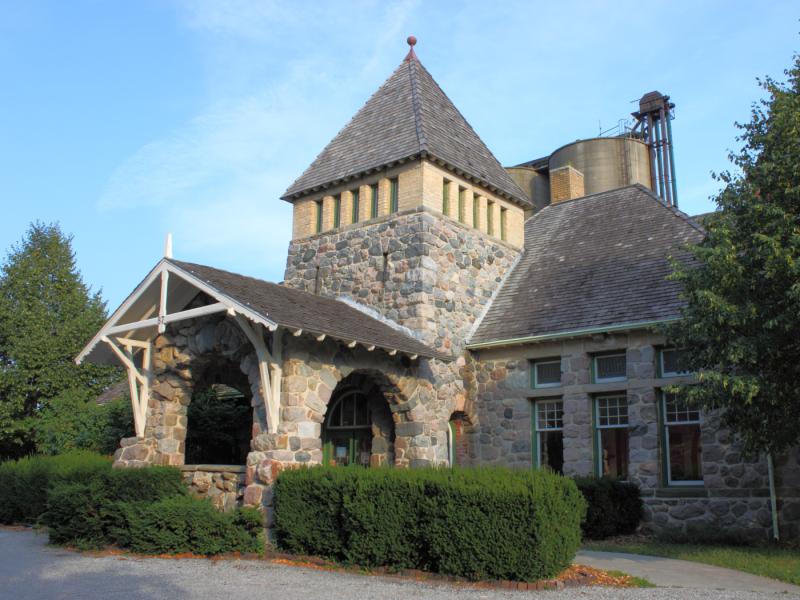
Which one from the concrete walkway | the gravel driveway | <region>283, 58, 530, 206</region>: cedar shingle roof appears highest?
<region>283, 58, 530, 206</region>: cedar shingle roof

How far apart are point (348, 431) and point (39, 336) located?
50.7ft

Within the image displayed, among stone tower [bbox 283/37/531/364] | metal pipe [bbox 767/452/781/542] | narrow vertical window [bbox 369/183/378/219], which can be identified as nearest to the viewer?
metal pipe [bbox 767/452/781/542]

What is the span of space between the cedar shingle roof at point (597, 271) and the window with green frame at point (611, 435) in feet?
5.33

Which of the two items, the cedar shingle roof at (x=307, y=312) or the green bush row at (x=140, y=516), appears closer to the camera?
the green bush row at (x=140, y=516)

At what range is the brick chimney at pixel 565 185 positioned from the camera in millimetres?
23766

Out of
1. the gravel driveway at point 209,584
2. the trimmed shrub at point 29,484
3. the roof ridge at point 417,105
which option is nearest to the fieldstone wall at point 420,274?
the roof ridge at point 417,105

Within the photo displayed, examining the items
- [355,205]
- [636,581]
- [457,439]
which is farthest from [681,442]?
[355,205]

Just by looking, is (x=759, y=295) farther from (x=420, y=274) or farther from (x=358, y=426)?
(x=358, y=426)

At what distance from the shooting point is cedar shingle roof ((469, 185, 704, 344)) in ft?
50.8

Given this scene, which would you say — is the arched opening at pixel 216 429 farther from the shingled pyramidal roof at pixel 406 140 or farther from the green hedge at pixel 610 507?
the green hedge at pixel 610 507

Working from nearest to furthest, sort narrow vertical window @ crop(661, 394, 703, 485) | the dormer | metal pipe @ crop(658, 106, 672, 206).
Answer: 1. narrow vertical window @ crop(661, 394, 703, 485)
2. the dormer
3. metal pipe @ crop(658, 106, 672, 206)

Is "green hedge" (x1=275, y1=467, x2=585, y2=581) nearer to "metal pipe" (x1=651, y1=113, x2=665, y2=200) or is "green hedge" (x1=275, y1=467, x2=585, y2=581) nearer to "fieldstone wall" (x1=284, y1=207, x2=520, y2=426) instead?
"fieldstone wall" (x1=284, y1=207, x2=520, y2=426)

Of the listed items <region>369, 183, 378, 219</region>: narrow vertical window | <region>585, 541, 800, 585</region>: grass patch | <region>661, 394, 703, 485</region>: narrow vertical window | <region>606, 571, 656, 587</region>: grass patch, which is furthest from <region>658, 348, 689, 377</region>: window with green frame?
<region>369, 183, 378, 219</region>: narrow vertical window

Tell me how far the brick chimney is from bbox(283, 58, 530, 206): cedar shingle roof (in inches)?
171
